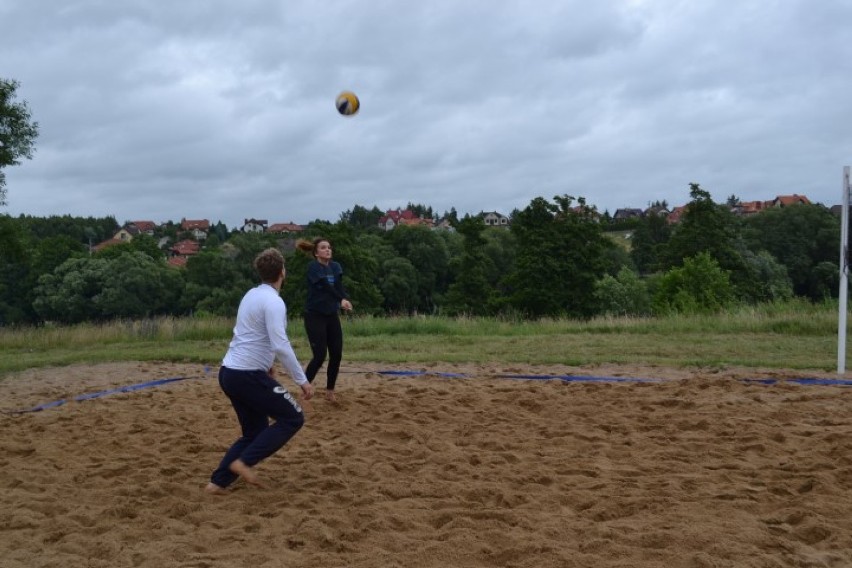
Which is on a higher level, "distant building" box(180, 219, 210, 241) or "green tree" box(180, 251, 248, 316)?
"distant building" box(180, 219, 210, 241)

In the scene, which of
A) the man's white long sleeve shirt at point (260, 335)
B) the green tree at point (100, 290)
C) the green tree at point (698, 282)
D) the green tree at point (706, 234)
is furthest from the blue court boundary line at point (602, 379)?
the green tree at point (100, 290)

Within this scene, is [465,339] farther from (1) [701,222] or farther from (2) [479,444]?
(1) [701,222]

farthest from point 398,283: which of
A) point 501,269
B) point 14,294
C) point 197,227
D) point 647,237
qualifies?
point 197,227

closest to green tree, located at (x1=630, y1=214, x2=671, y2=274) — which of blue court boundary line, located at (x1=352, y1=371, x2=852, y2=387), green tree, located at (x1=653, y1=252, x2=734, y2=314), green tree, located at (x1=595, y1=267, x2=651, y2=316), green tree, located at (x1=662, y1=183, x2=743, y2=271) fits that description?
green tree, located at (x1=662, y1=183, x2=743, y2=271)

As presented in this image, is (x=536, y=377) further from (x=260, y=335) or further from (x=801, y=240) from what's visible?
(x=801, y=240)

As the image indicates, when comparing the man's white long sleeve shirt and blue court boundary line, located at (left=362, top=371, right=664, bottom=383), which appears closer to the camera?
the man's white long sleeve shirt

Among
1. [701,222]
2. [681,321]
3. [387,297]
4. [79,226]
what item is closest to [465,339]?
[681,321]

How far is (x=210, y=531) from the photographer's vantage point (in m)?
4.77

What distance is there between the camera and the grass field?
12727mm

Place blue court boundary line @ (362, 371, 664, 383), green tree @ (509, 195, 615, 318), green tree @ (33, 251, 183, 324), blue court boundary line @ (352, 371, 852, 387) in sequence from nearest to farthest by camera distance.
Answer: blue court boundary line @ (352, 371, 852, 387) < blue court boundary line @ (362, 371, 664, 383) < green tree @ (509, 195, 615, 318) < green tree @ (33, 251, 183, 324)

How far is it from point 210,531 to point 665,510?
9.69ft

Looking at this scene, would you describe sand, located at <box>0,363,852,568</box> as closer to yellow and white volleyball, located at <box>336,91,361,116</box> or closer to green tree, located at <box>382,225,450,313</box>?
yellow and white volleyball, located at <box>336,91,361,116</box>

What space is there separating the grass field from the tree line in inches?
788

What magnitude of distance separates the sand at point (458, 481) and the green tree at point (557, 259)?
40840 mm
